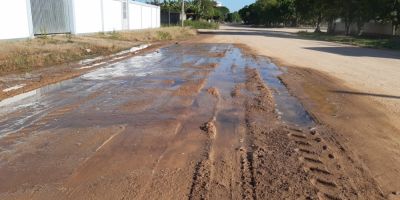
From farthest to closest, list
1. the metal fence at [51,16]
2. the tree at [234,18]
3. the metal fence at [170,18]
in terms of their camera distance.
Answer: the tree at [234,18], the metal fence at [170,18], the metal fence at [51,16]

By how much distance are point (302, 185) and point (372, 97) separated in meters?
6.15

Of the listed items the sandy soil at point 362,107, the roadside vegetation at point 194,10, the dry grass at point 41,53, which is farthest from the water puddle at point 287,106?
the roadside vegetation at point 194,10

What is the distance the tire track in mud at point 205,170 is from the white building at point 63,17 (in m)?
15.6

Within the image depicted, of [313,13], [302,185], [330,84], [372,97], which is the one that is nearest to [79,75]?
[330,84]

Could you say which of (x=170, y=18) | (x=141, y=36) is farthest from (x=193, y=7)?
(x=141, y=36)

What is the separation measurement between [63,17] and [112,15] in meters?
9.77

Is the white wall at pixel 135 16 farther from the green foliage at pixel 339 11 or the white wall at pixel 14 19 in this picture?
the green foliage at pixel 339 11

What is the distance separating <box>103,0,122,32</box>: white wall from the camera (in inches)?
1293

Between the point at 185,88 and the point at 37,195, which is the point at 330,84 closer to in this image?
the point at 185,88

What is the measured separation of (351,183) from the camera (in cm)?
448

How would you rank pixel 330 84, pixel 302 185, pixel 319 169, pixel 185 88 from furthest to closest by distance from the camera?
pixel 330 84 < pixel 185 88 < pixel 319 169 < pixel 302 185

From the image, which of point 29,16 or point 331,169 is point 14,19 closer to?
point 29,16

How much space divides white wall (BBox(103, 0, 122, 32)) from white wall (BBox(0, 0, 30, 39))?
503 inches

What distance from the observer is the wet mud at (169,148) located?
4250 millimetres
